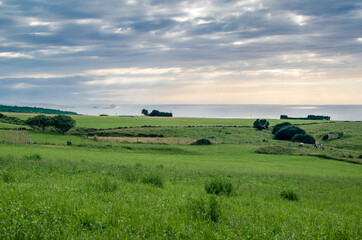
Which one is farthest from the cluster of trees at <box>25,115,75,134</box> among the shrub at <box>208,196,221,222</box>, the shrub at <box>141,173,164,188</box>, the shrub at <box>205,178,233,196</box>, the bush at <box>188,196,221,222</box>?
the shrub at <box>208,196,221,222</box>

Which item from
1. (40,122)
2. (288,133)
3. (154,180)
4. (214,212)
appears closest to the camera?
(214,212)

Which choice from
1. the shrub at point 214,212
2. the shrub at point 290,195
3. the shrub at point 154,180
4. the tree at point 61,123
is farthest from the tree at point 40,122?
the shrub at point 214,212

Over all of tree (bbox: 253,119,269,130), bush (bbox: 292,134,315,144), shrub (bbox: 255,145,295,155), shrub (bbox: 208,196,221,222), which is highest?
tree (bbox: 253,119,269,130)

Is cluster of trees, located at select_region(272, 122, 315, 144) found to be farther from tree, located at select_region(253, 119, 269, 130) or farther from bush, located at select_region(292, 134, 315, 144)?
tree, located at select_region(253, 119, 269, 130)

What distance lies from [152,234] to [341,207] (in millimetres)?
10654

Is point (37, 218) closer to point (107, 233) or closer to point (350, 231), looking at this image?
point (107, 233)

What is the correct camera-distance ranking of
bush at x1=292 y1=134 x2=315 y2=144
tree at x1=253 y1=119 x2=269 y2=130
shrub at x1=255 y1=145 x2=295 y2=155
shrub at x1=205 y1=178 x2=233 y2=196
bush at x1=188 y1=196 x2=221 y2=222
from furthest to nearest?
tree at x1=253 y1=119 x2=269 y2=130
bush at x1=292 y1=134 x2=315 y2=144
shrub at x1=255 y1=145 x2=295 y2=155
shrub at x1=205 y1=178 x2=233 y2=196
bush at x1=188 y1=196 x2=221 y2=222

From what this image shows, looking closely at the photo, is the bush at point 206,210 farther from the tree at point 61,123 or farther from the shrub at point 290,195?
the tree at point 61,123

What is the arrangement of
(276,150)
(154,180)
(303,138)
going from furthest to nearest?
(303,138) < (276,150) < (154,180)

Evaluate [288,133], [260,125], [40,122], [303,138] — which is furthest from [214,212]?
[260,125]

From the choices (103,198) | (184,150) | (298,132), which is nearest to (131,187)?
(103,198)

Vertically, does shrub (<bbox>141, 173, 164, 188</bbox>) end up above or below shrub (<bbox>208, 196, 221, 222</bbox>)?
below

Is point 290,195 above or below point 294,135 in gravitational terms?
below

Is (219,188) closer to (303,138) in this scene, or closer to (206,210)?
(206,210)
